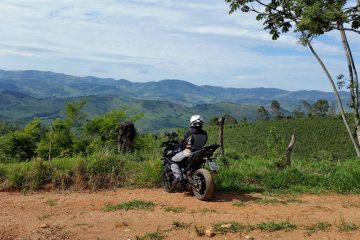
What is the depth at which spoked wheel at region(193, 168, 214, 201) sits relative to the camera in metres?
8.34

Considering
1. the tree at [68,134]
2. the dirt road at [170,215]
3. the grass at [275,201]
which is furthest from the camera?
the tree at [68,134]

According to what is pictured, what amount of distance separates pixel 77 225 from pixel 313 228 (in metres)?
3.80

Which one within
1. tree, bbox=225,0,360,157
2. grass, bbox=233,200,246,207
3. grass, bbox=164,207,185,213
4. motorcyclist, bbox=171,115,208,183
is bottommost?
grass, bbox=164,207,185,213

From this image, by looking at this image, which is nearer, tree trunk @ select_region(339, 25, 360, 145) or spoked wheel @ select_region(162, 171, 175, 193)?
spoked wheel @ select_region(162, 171, 175, 193)

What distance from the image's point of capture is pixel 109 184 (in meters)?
10.0

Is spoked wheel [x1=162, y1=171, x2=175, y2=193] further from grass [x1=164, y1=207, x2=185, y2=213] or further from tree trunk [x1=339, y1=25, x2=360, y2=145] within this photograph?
tree trunk [x1=339, y1=25, x2=360, y2=145]

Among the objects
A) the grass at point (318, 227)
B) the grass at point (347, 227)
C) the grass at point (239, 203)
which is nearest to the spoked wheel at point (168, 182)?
the grass at point (239, 203)

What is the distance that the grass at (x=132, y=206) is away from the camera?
26.5ft

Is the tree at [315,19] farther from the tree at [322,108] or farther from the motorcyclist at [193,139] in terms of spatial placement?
the tree at [322,108]

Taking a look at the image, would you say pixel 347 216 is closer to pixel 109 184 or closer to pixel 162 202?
pixel 162 202

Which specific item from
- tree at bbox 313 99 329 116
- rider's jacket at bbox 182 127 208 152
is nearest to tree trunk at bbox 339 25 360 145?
rider's jacket at bbox 182 127 208 152

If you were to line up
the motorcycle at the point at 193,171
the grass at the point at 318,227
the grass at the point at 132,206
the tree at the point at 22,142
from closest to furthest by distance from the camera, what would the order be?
the grass at the point at 318,227 → the grass at the point at 132,206 → the motorcycle at the point at 193,171 → the tree at the point at 22,142

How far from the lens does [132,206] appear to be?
816 cm

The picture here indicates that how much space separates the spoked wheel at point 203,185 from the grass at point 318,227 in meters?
2.31
